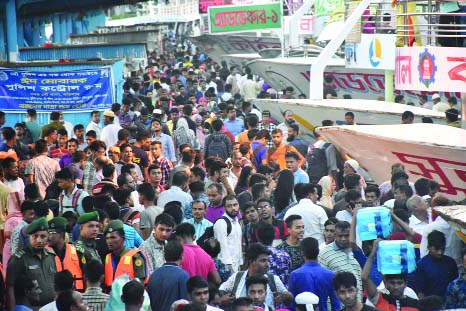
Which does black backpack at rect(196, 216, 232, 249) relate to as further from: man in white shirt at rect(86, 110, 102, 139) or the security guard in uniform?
man in white shirt at rect(86, 110, 102, 139)

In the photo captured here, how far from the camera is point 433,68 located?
15820 millimetres

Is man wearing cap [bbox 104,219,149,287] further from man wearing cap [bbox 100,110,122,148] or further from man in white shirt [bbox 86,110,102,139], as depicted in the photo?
man in white shirt [bbox 86,110,102,139]

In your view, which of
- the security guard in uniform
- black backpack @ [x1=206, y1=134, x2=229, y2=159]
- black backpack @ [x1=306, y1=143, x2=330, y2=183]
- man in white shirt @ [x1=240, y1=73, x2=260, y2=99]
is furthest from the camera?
man in white shirt @ [x1=240, y1=73, x2=260, y2=99]

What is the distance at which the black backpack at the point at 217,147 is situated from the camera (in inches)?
703

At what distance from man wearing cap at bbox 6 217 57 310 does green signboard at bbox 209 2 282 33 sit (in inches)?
777

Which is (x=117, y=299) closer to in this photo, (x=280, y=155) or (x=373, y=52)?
(x=280, y=155)

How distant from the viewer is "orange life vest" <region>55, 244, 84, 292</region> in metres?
10.5

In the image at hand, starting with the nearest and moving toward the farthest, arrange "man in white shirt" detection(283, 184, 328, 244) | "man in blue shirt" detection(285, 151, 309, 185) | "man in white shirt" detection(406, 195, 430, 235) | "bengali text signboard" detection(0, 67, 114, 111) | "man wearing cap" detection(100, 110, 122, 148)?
"man in white shirt" detection(406, 195, 430, 235) → "man in white shirt" detection(283, 184, 328, 244) → "man in blue shirt" detection(285, 151, 309, 185) → "man wearing cap" detection(100, 110, 122, 148) → "bengali text signboard" detection(0, 67, 114, 111)

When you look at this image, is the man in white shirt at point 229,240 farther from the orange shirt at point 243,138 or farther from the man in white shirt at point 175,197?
the orange shirt at point 243,138

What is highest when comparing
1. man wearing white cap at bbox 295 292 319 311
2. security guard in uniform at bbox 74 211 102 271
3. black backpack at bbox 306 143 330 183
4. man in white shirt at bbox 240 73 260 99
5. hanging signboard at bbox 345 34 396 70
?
hanging signboard at bbox 345 34 396 70

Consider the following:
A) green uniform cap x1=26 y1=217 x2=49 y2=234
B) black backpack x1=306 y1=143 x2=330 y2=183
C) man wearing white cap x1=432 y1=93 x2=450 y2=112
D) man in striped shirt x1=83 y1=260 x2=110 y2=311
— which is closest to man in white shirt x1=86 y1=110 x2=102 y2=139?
black backpack x1=306 y1=143 x2=330 y2=183

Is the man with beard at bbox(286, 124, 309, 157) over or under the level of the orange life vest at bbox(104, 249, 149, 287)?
under

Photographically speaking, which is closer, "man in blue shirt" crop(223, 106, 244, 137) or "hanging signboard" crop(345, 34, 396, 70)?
"man in blue shirt" crop(223, 106, 244, 137)

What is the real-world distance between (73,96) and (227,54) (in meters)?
17.7
